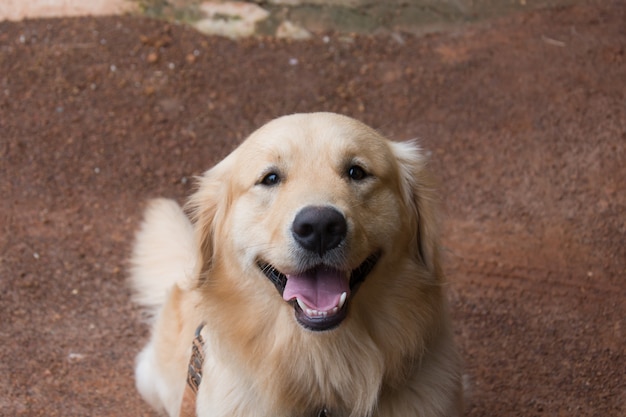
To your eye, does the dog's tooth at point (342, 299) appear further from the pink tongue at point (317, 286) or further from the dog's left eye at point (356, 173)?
the dog's left eye at point (356, 173)

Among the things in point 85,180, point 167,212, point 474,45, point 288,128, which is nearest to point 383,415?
point 288,128

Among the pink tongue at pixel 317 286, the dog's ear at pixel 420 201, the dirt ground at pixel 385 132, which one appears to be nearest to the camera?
the pink tongue at pixel 317 286

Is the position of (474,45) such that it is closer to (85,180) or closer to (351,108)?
(351,108)

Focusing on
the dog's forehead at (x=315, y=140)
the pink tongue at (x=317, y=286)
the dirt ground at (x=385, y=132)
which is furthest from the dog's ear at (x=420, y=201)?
the dirt ground at (x=385, y=132)

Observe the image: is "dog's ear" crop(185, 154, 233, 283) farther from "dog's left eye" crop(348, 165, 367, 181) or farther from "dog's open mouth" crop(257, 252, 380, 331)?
"dog's left eye" crop(348, 165, 367, 181)

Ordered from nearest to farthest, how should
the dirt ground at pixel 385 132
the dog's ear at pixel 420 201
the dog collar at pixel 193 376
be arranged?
the dog's ear at pixel 420 201, the dog collar at pixel 193 376, the dirt ground at pixel 385 132

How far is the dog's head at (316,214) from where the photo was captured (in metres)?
2.90

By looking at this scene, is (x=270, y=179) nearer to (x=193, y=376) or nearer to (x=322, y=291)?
(x=322, y=291)

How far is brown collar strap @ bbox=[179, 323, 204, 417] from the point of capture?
3490 mm

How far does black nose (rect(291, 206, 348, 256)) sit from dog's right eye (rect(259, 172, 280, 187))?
35cm

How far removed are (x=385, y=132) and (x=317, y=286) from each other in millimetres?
3332

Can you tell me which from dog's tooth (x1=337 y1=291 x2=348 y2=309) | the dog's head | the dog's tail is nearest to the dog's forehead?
the dog's head

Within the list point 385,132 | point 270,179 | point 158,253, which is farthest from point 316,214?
point 385,132

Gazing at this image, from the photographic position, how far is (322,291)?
298cm
